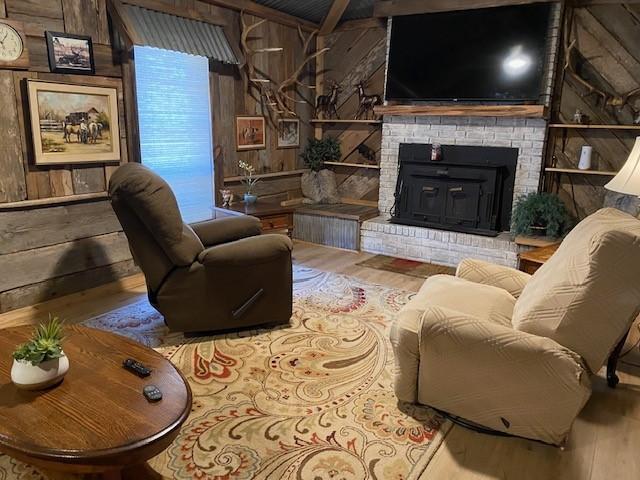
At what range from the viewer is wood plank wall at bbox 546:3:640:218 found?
4051mm

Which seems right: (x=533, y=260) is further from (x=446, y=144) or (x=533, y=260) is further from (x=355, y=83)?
(x=355, y=83)

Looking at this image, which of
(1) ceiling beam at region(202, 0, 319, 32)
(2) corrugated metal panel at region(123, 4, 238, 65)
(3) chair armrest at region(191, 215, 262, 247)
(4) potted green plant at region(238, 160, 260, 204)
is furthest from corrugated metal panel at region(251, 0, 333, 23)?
(3) chair armrest at region(191, 215, 262, 247)

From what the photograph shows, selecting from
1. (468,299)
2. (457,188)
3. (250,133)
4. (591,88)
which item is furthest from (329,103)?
(468,299)

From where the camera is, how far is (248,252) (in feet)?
9.52

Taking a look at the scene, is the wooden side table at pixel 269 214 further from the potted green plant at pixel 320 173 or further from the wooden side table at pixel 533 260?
the wooden side table at pixel 533 260

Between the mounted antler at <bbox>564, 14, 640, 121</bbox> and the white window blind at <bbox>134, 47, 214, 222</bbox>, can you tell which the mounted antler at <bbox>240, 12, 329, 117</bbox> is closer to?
the white window blind at <bbox>134, 47, 214, 222</bbox>

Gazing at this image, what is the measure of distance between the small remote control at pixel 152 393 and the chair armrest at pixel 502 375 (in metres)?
1.13

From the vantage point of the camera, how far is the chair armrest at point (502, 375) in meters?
1.88

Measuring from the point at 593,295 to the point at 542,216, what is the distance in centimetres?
271

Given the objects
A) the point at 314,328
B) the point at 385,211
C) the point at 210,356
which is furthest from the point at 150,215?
the point at 385,211

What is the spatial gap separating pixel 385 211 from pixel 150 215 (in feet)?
10.8

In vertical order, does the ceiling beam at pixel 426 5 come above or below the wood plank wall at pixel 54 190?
above

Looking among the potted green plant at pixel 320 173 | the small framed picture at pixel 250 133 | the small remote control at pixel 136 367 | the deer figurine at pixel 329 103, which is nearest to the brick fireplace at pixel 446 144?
the potted green plant at pixel 320 173

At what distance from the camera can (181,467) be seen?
73.9 inches
